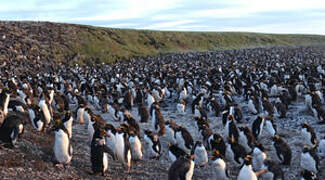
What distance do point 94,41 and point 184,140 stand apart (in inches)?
1971

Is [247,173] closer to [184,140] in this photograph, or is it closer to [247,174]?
[247,174]

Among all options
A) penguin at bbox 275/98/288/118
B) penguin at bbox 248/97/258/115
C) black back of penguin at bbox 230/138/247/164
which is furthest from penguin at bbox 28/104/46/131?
penguin at bbox 275/98/288/118

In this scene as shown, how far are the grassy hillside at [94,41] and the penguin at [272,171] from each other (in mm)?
42341

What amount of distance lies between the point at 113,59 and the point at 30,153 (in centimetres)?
4619

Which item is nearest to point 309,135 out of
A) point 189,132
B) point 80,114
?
point 189,132

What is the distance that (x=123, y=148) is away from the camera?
35.2 ft

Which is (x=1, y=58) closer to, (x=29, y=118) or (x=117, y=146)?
(x=29, y=118)

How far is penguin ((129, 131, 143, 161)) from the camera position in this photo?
11.5 metres

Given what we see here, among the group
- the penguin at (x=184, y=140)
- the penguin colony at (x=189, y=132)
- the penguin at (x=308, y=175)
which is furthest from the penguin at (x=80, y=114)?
the penguin at (x=308, y=175)

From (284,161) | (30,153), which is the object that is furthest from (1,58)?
(284,161)

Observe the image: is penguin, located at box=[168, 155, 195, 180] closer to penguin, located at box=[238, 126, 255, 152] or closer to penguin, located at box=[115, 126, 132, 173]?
penguin, located at box=[115, 126, 132, 173]

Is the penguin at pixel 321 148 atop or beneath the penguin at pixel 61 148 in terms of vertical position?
beneath

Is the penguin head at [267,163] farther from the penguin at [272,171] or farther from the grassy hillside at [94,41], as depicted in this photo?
the grassy hillside at [94,41]

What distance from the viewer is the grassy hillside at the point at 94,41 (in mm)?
52875
